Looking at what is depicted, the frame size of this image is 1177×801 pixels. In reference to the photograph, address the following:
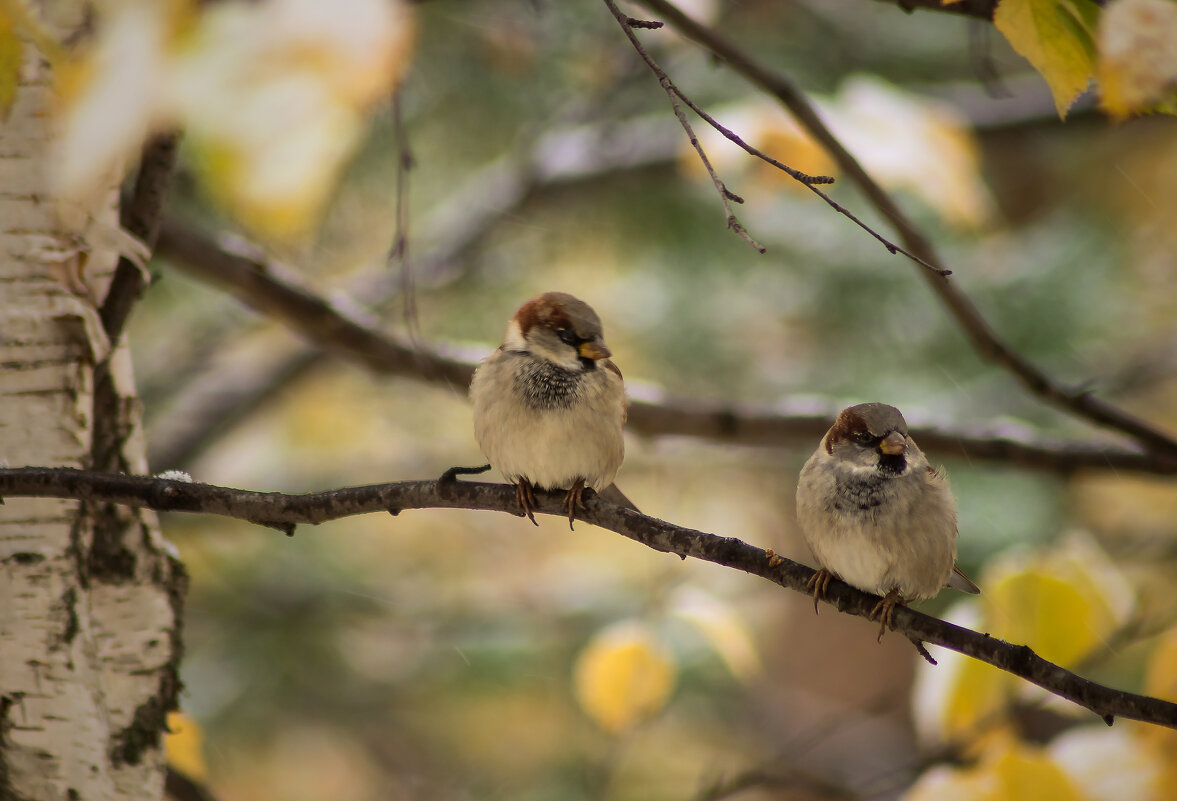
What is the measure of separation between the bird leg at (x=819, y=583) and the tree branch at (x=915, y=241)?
0.49 m

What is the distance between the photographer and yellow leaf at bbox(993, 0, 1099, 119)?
792 mm

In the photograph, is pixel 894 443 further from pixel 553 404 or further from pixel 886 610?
pixel 553 404

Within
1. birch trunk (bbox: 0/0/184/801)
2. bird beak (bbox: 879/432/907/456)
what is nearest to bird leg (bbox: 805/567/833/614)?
bird beak (bbox: 879/432/907/456)

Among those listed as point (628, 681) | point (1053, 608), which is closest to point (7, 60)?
point (628, 681)

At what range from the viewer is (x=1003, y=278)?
2.51 meters

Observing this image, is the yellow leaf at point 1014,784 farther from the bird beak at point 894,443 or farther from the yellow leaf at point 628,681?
the bird beak at point 894,443

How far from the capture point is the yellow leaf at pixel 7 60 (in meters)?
0.74

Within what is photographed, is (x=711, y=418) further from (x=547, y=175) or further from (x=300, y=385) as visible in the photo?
(x=300, y=385)

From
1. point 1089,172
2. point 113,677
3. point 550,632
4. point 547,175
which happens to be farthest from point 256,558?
point 1089,172

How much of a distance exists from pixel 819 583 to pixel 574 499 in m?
0.25

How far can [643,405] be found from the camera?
1.65m

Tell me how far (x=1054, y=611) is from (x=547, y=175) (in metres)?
1.70

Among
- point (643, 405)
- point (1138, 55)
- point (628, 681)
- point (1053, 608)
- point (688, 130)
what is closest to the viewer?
point (688, 130)

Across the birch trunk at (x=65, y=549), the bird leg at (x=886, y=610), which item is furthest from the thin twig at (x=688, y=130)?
the birch trunk at (x=65, y=549)
